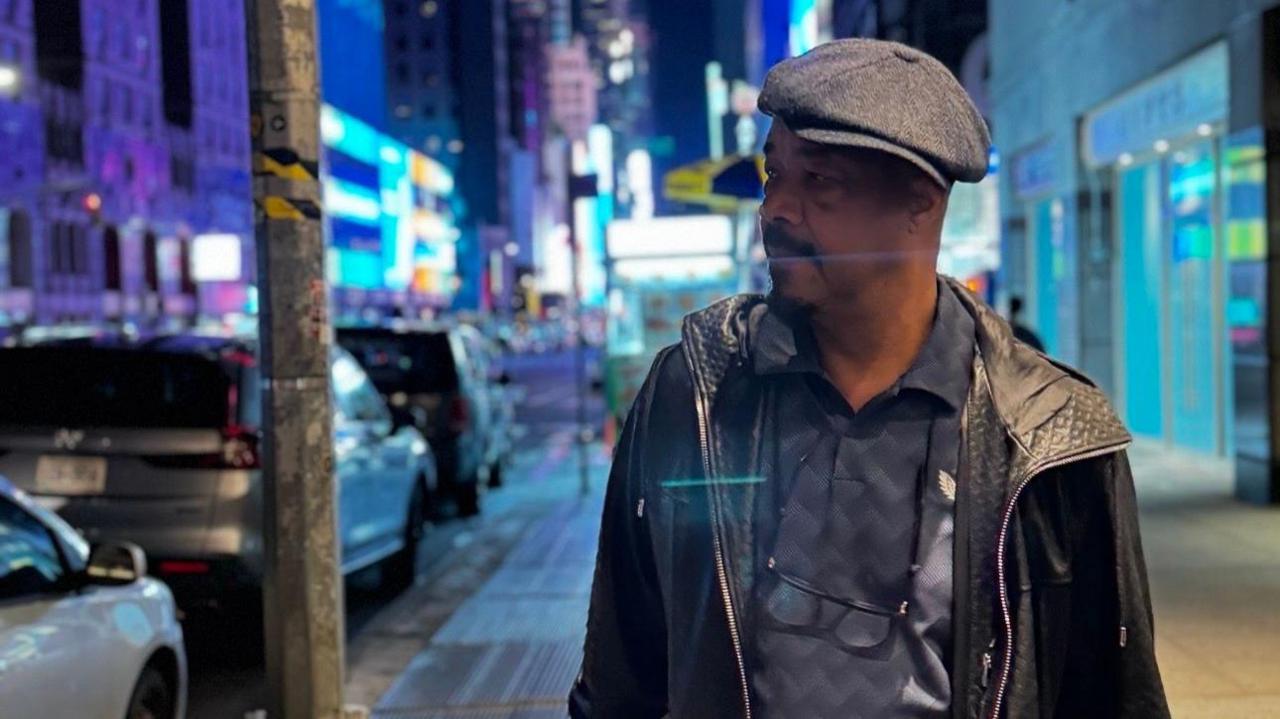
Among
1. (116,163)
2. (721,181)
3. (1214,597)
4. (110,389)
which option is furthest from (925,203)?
(116,163)

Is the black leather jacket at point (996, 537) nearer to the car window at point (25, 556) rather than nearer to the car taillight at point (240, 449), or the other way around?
the car window at point (25, 556)

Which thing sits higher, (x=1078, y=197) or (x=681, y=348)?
(x=1078, y=197)

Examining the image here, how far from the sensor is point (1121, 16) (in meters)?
13.6

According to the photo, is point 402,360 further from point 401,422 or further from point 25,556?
point 25,556

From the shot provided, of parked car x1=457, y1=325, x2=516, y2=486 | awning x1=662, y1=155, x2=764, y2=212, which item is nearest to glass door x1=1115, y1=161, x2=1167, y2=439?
awning x1=662, y1=155, x2=764, y2=212

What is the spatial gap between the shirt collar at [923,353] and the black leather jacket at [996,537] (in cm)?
3

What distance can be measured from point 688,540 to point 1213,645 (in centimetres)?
526

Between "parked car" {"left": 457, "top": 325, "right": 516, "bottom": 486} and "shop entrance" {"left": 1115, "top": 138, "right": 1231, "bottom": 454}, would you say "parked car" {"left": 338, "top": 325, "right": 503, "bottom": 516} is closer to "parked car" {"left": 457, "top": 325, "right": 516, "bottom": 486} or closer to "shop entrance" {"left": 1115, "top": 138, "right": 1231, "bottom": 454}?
"parked car" {"left": 457, "top": 325, "right": 516, "bottom": 486}

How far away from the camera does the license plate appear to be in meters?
7.04

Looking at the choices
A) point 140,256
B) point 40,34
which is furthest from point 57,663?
point 140,256

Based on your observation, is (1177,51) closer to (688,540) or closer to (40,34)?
(688,540)

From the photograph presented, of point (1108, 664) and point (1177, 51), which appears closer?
point (1108, 664)

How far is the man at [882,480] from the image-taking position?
175 cm

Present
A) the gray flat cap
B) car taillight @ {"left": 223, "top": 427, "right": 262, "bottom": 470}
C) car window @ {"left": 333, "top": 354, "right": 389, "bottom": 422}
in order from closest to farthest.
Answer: the gray flat cap < car taillight @ {"left": 223, "top": 427, "right": 262, "bottom": 470} < car window @ {"left": 333, "top": 354, "right": 389, "bottom": 422}
